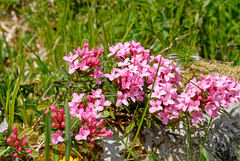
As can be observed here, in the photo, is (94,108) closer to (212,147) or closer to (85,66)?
(85,66)

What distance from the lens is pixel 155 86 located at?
5.65ft

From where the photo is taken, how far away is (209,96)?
1645 mm

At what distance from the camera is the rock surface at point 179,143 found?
6.31 ft

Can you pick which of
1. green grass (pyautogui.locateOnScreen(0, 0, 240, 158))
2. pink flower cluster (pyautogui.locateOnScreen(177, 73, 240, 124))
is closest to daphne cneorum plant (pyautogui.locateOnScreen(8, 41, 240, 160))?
pink flower cluster (pyautogui.locateOnScreen(177, 73, 240, 124))

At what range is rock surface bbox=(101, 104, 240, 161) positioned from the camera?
192cm

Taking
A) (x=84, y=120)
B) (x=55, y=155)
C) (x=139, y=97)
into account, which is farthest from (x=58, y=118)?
(x=139, y=97)

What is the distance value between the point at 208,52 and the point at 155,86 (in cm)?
160

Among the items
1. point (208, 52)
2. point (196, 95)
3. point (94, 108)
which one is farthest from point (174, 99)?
point (208, 52)

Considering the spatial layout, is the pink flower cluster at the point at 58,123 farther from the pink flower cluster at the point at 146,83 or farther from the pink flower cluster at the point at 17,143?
the pink flower cluster at the point at 146,83

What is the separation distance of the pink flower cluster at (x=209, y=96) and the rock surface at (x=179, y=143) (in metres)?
0.33

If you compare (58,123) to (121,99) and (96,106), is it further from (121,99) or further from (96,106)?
(121,99)

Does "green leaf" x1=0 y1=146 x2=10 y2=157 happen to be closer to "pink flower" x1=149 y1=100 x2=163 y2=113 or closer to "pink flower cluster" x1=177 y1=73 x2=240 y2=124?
"pink flower" x1=149 y1=100 x2=163 y2=113

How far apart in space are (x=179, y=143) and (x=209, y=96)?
0.53 meters

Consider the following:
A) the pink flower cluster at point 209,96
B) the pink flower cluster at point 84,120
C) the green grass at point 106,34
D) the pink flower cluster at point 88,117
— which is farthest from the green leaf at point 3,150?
the pink flower cluster at point 209,96
